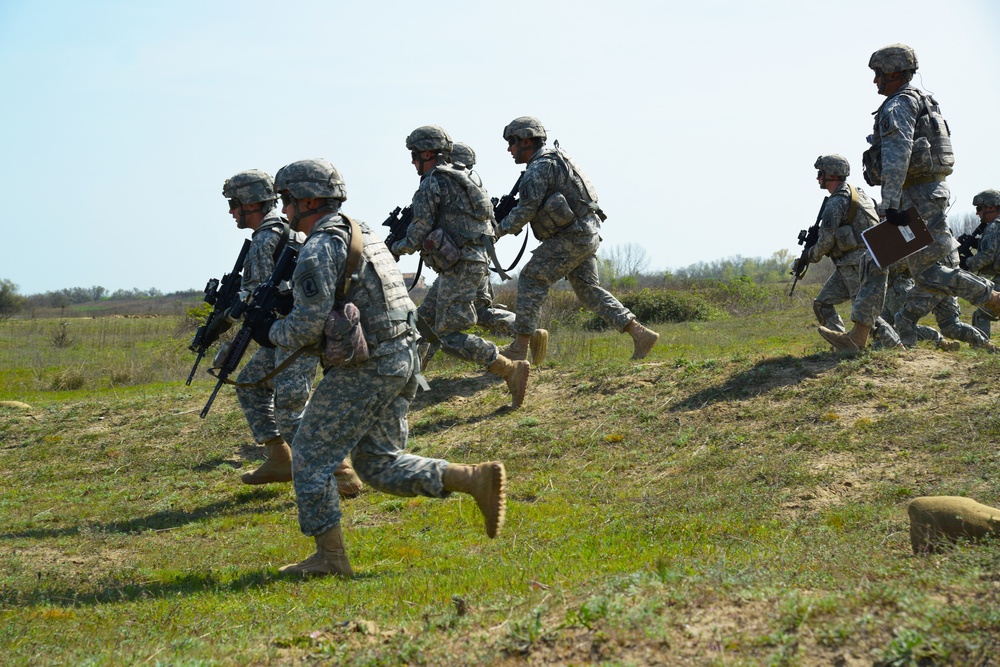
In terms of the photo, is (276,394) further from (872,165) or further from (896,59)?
(896,59)

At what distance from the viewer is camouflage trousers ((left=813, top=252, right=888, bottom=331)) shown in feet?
29.8

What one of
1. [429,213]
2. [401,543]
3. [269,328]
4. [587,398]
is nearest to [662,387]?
[587,398]

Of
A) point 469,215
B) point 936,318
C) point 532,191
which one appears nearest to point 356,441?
point 469,215

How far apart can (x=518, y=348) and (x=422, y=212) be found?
1.78m

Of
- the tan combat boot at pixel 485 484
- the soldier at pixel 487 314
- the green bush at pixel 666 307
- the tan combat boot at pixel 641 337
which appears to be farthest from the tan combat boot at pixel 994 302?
the green bush at pixel 666 307

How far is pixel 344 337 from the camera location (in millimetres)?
5168

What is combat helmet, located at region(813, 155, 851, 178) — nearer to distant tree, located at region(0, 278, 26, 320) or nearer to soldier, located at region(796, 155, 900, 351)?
soldier, located at region(796, 155, 900, 351)

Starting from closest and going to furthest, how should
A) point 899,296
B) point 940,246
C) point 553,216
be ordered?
point 940,246 < point 553,216 < point 899,296

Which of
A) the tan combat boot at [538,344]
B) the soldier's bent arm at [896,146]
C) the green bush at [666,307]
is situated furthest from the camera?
the green bush at [666,307]

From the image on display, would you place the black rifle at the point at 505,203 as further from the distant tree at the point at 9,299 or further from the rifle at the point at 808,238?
the distant tree at the point at 9,299

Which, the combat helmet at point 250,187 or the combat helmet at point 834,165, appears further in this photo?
the combat helmet at point 834,165

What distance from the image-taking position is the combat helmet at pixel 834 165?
966cm

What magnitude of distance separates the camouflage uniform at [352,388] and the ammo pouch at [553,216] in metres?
4.16

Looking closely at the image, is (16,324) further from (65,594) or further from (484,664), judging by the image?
(484,664)
